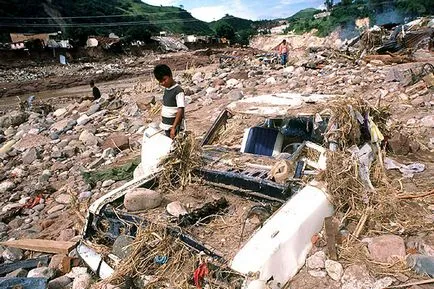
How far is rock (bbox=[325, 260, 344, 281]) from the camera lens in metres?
3.14

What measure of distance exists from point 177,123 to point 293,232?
261 centimetres

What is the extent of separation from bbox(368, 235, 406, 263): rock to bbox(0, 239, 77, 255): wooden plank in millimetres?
3099

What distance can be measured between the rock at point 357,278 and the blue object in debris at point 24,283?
101 inches

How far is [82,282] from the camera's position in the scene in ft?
11.7

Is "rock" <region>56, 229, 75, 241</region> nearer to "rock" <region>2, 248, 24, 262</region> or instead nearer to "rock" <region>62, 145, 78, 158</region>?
"rock" <region>2, 248, 24, 262</region>

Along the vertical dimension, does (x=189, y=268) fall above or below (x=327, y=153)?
below

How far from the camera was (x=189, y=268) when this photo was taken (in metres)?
2.99

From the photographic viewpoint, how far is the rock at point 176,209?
3.49 metres

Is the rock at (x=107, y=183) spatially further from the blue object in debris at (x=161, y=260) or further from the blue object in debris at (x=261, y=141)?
the blue object in debris at (x=161, y=260)

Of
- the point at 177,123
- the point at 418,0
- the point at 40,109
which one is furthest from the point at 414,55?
the point at 418,0

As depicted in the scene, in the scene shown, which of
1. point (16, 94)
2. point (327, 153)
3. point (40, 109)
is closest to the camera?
point (327, 153)

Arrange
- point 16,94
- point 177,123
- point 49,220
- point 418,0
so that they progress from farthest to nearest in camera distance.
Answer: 1. point 418,0
2. point 16,94
3. point 49,220
4. point 177,123

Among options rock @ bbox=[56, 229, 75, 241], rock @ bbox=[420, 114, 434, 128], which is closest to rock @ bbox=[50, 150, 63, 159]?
rock @ bbox=[56, 229, 75, 241]

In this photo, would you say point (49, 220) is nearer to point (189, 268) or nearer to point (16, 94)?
point (189, 268)
